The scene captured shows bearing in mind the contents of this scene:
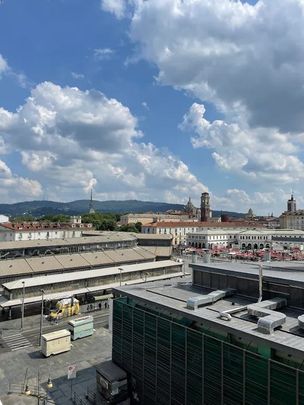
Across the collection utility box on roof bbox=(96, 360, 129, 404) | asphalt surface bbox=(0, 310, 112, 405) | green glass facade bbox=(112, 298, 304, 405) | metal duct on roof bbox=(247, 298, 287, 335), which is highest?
metal duct on roof bbox=(247, 298, 287, 335)

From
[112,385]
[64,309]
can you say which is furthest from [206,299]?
[64,309]

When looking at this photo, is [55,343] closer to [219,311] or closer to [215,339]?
[219,311]

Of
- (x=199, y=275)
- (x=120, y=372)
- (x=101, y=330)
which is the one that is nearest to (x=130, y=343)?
(x=120, y=372)

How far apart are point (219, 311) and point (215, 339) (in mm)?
3302

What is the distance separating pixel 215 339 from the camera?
2236cm

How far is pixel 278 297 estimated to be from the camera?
89.2 feet

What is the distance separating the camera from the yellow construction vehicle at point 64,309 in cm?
4988

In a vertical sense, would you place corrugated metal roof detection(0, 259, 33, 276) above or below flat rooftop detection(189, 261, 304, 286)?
below

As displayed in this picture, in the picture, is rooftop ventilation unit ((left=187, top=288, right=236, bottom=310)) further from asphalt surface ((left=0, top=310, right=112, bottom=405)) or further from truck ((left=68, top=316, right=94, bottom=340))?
truck ((left=68, top=316, right=94, bottom=340))

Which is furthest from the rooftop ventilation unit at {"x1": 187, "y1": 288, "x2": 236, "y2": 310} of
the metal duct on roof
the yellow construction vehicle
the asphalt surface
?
the yellow construction vehicle

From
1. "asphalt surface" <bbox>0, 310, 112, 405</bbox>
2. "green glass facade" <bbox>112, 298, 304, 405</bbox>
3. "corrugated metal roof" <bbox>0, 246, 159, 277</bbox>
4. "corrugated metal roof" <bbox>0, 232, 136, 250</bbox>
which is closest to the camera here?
"green glass facade" <bbox>112, 298, 304, 405</bbox>

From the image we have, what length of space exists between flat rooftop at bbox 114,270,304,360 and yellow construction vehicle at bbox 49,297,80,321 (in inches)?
822

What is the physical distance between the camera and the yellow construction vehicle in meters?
49.9

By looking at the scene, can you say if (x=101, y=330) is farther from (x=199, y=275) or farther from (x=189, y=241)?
(x=189, y=241)
